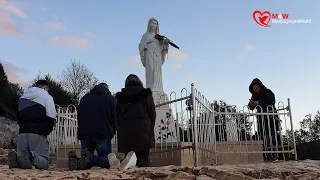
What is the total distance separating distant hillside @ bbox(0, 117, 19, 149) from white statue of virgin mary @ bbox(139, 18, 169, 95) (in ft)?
27.7

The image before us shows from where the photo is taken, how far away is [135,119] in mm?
5234

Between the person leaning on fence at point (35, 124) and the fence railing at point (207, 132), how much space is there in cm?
231

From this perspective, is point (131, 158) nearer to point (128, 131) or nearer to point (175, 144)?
point (128, 131)

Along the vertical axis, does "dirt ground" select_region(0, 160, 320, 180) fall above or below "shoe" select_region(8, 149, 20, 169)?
below

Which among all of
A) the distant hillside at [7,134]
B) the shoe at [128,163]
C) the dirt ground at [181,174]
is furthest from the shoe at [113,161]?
the distant hillside at [7,134]

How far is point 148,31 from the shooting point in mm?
12016

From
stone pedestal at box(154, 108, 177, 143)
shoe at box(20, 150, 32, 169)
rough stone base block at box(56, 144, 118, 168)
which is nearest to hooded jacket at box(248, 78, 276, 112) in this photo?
stone pedestal at box(154, 108, 177, 143)

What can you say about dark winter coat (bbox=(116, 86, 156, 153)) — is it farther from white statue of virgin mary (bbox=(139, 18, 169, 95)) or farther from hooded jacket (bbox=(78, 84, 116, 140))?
white statue of virgin mary (bbox=(139, 18, 169, 95))

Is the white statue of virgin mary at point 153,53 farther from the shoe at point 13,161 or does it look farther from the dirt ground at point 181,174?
the dirt ground at point 181,174

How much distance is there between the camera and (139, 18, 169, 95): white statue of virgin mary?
38.5ft

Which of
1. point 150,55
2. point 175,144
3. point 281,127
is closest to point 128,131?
point 175,144

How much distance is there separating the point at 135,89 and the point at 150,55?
21.8 feet

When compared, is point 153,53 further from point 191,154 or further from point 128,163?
point 128,163

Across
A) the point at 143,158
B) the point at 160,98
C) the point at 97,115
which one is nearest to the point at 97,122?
the point at 97,115
